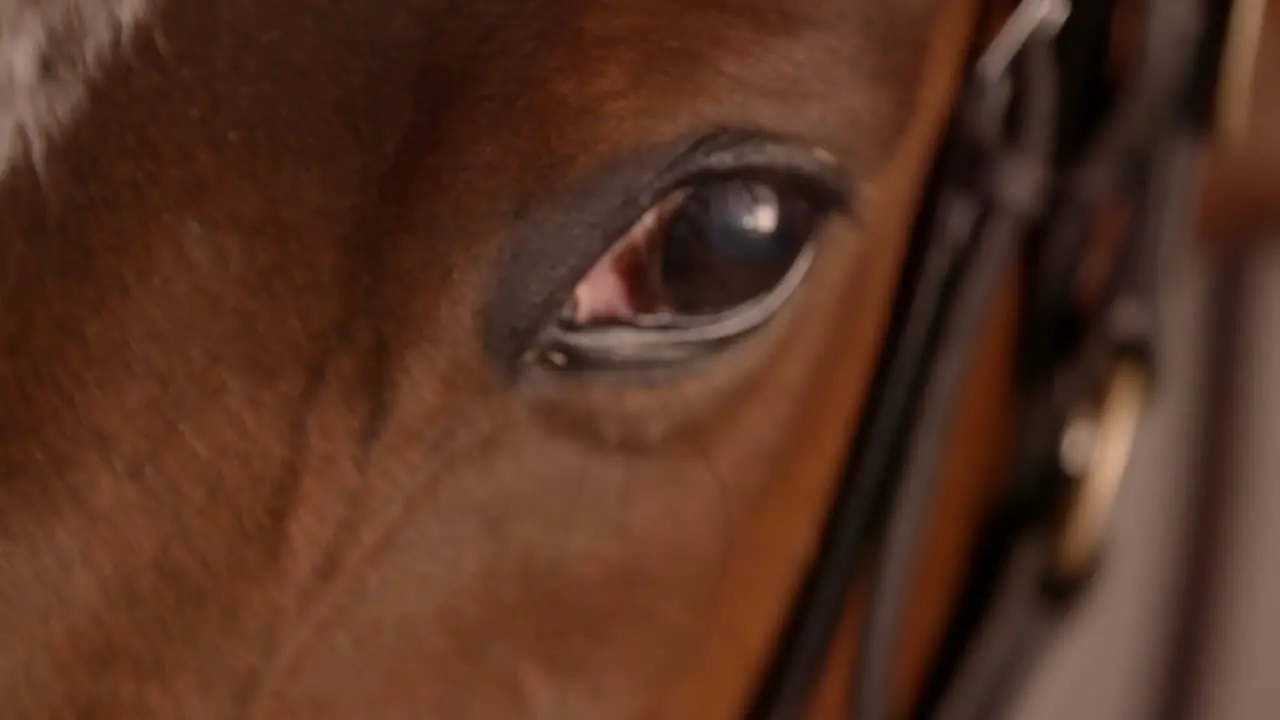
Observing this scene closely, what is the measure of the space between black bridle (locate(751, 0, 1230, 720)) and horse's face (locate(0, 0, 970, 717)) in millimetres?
74

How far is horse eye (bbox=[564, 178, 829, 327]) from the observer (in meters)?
0.51

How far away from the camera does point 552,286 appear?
49 centimetres

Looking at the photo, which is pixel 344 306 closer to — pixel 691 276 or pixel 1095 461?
pixel 691 276

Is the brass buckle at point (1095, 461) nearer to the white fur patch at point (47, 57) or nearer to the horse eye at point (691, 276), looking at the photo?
the horse eye at point (691, 276)

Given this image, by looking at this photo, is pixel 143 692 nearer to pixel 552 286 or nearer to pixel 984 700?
pixel 552 286

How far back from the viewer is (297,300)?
472mm

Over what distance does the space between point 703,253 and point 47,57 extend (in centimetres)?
22

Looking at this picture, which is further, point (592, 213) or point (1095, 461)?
point (1095, 461)

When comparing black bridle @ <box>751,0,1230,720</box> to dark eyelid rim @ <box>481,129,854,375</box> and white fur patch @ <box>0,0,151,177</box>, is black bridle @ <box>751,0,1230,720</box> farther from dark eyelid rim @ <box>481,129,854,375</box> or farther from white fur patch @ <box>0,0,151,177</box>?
white fur patch @ <box>0,0,151,177</box>

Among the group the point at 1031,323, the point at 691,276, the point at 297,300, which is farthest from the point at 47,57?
the point at 1031,323

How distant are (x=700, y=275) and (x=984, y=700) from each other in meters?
0.26

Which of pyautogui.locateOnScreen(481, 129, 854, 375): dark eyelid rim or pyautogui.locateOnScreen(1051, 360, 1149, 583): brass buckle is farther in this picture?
pyautogui.locateOnScreen(1051, 360, 1149, 583): brass buckle

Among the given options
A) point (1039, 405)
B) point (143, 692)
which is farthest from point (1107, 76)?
point (143, 692)

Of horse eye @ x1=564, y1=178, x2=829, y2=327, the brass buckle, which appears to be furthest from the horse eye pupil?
the brass buckle
